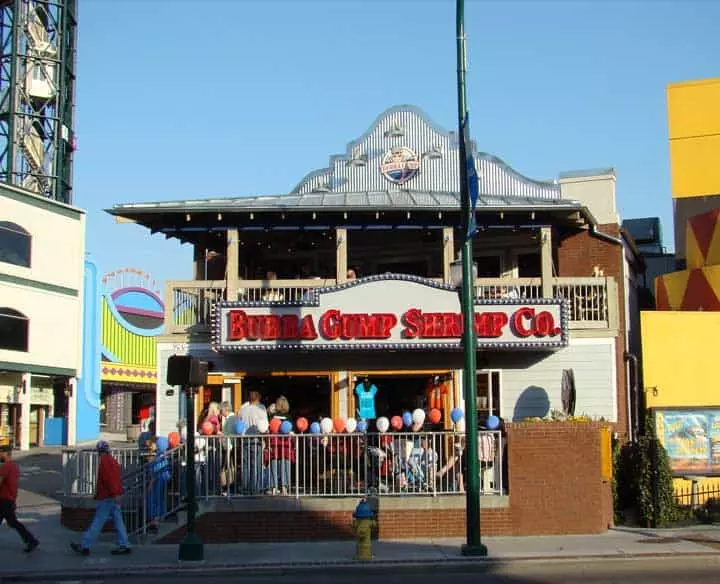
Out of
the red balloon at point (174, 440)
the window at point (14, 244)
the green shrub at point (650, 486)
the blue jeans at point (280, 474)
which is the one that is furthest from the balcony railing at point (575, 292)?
the window at point (14, 244)

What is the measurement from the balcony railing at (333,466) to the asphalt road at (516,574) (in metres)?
2.68

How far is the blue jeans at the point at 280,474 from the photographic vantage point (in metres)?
16.3

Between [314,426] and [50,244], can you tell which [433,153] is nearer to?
[314,426]

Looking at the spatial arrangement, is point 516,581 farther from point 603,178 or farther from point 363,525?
point 603,178

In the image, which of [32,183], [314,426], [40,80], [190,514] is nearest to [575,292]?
[314,426]

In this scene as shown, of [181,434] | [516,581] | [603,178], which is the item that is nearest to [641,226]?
[603,178]

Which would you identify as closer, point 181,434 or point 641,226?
point 181,434

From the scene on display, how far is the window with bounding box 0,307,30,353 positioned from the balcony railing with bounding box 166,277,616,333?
18.6m

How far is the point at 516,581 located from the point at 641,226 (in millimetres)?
24858

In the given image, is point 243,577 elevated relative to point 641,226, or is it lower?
lower

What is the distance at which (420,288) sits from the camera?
780 inches

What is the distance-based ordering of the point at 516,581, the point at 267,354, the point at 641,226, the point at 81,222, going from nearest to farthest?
the point at 516,581
the point at 267,354
the point at 641,226
the point at 81,222

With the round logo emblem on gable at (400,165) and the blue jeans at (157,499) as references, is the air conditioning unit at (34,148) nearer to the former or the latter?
the round logo emblem on gable at (400,165)

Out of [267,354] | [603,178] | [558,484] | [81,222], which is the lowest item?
[558,484]
